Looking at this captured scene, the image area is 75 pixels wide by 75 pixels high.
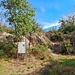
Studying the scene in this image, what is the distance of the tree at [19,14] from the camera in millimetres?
15836

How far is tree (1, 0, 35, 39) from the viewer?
15836 mm

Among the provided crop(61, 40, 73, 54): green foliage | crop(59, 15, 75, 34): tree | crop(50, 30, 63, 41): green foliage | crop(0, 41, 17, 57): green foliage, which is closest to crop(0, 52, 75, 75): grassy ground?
crop(0, 41, 17, 57): green foliage

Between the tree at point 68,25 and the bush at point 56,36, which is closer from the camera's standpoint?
the bush at point 56,36

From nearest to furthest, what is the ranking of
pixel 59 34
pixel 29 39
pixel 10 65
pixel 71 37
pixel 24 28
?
pixel 10 65 < pixel 24 28 < pixel 29 39 < pixel 71 37 < pixel 59 34

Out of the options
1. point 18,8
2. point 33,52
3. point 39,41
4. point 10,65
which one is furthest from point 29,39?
point 10,65

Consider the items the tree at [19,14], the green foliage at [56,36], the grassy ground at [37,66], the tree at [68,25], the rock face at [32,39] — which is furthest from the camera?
the tree at [68,25]

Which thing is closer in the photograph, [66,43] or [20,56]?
[20,56]

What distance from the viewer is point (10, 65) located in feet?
46.3

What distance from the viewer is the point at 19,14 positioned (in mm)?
15891

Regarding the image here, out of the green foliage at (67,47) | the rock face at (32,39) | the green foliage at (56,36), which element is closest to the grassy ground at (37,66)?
the rock face at (32,39)

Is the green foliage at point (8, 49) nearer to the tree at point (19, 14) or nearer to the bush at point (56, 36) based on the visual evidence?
the tree at point (19, 14)

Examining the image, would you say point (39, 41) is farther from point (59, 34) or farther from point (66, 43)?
point (59, 34)

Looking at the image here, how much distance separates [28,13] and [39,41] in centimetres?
405

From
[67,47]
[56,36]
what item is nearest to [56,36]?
[56,36]
